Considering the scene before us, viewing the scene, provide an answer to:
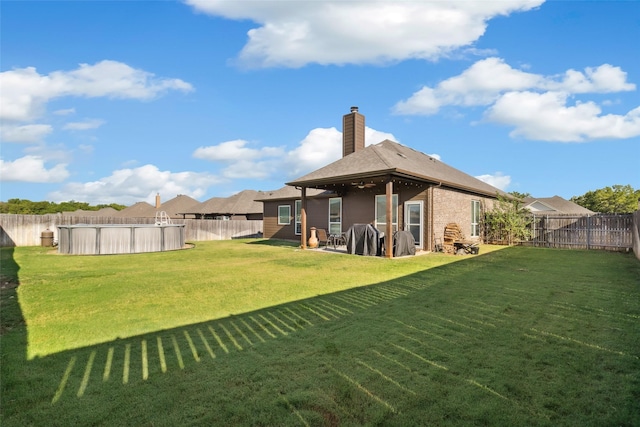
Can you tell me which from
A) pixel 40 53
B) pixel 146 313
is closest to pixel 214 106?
pixel 40 53

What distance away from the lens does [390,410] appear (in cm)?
216

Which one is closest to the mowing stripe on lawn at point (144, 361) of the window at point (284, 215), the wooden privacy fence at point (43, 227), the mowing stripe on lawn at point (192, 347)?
the mowing stripe on lawn at point (192, 347)

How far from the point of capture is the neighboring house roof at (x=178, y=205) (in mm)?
41094

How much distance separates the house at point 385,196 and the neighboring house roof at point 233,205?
1571cm

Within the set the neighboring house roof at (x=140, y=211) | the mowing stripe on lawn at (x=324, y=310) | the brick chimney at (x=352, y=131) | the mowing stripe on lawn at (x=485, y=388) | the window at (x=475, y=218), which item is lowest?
the mowing stripe on lawn at (x=324, y=310)

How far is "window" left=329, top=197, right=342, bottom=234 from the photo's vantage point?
643 inches

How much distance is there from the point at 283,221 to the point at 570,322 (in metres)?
17.4

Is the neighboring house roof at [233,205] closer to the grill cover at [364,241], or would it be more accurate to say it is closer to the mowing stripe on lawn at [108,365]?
the grill cover at [364,241]

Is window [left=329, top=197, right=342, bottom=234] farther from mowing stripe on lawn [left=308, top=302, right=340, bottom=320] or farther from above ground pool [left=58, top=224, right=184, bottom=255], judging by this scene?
mowing stripe on lawn [left=308, top=302, right=340, bottom=320]

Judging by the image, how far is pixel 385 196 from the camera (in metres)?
14.3

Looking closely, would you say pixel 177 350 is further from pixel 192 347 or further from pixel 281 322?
pixel 281 322

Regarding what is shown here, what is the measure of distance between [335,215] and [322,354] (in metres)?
13.7

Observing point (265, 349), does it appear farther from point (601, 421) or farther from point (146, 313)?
point (601, 421)

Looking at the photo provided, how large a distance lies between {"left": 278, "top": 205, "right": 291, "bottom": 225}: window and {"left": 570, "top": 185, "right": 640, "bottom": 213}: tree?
138 feet
